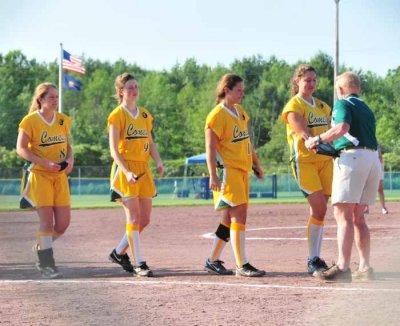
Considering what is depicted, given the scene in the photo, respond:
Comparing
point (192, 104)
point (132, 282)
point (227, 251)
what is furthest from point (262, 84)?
point (132, 282)

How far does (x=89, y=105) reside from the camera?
7000 cm

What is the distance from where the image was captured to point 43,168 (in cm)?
796

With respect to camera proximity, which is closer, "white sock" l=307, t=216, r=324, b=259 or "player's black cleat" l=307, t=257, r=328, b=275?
"player's black cleat" l=307, t=257, r=328, b=275

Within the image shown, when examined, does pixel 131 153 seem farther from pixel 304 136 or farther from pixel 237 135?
pixel 304 136

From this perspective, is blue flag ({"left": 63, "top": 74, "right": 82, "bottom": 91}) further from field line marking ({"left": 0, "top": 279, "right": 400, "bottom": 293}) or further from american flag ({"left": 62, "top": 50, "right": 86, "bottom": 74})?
field line marking ({"left": 0, "top": 279, "right": 400, "bottom": 293})

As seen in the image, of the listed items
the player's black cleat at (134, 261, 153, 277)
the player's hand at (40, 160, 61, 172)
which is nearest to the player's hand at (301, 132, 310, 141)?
the player's black cleat at (134, 261, 153, 277)

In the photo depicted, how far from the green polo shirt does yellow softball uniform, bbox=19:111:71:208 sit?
2.72 meters

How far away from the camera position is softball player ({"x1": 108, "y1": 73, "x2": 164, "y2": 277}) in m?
7.94

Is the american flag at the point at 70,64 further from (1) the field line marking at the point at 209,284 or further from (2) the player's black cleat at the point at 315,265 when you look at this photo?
(2) the player's black cleat at the point at 315,265

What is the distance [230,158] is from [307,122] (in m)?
0.78

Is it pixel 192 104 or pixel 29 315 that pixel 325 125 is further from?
pixel 192 104

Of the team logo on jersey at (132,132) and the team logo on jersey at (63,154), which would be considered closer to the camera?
the team logo on jersey at (132,132)

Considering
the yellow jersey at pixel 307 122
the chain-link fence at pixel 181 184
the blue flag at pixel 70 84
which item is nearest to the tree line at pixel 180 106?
the chain-link fence at pixel 181 184

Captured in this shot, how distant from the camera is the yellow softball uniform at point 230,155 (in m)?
7.76
